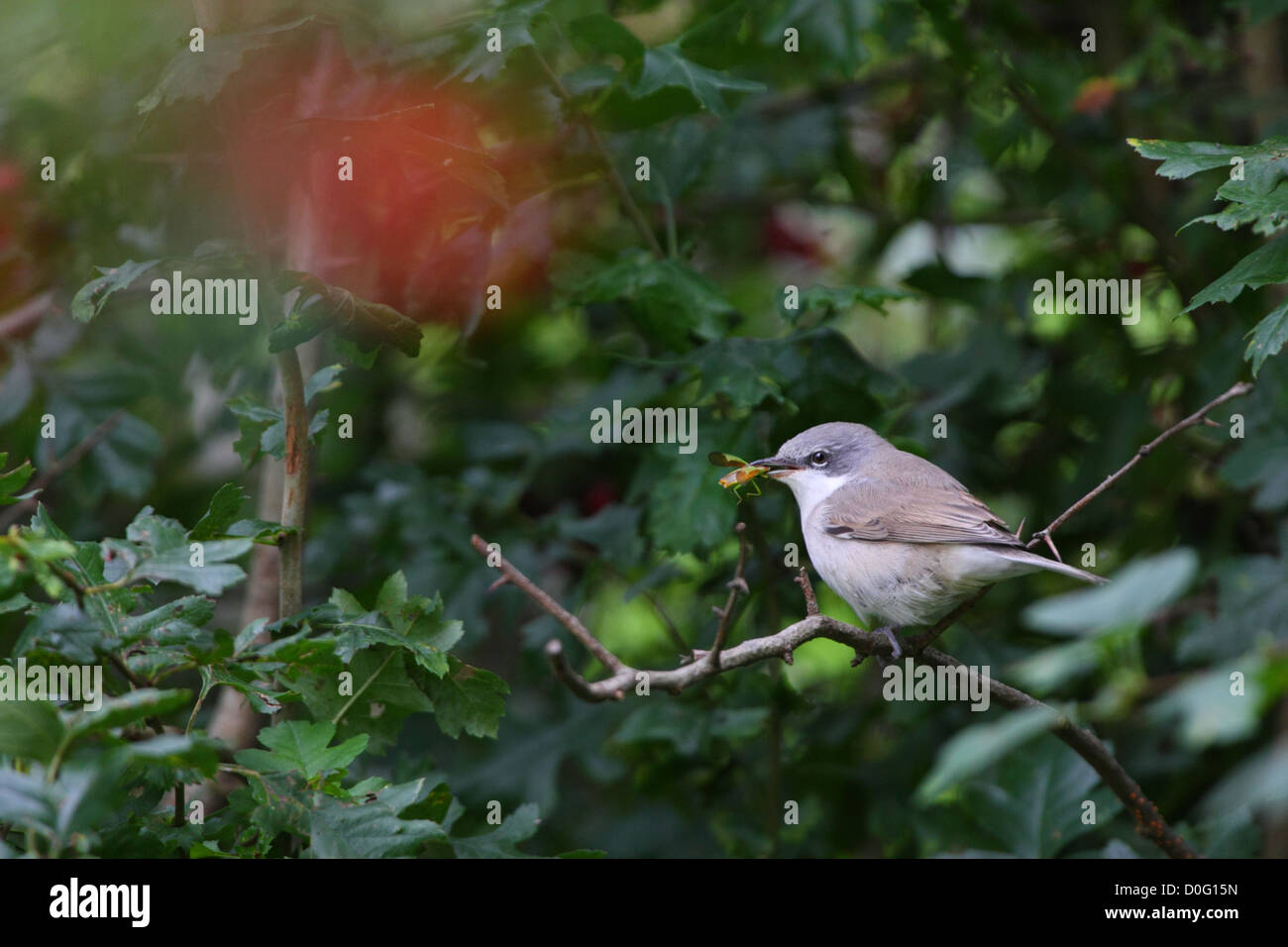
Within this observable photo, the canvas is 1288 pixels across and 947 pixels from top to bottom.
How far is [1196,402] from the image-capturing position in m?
3.90

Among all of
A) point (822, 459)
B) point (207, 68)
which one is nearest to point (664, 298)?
point (822, 459)

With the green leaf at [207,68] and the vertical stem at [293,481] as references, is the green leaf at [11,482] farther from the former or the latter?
the green leaf at [207,68]

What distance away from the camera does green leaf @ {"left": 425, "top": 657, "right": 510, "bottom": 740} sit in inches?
93.0

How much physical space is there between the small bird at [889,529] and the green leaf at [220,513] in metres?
1.52

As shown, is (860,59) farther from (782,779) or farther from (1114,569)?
(782,779)

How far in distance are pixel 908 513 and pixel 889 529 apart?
0.09m

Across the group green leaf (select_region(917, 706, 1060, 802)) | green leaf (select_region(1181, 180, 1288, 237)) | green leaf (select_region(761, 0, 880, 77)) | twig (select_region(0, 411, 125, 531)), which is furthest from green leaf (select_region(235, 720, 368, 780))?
green leaf (select_region(761, 0, 880, 77))

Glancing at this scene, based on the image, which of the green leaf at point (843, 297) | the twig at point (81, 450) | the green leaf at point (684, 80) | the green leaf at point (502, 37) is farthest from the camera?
the twig at point (81, 450)

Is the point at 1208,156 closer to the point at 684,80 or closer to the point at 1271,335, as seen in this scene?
the point at 1271,335

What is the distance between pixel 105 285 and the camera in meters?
2.33

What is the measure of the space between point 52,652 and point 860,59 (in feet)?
8.64

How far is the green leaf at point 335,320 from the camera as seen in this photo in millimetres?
2180

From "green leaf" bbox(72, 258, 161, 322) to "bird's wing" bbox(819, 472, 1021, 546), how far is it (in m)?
2.06

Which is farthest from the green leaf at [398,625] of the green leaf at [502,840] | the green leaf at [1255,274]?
the green leaf at [1255,274]
